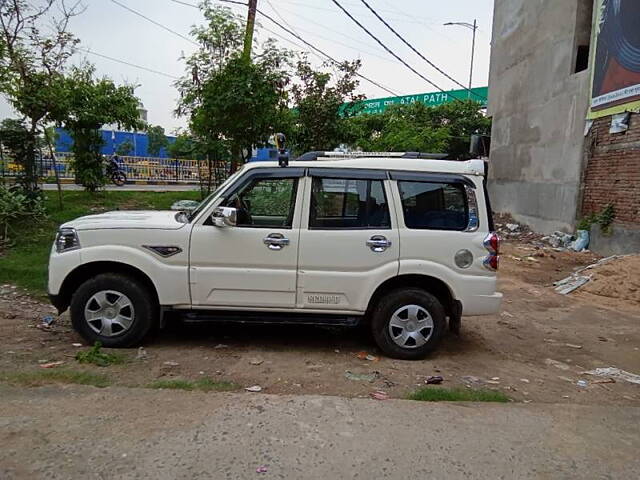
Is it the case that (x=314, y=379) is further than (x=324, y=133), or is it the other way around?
(x=324, y=133)

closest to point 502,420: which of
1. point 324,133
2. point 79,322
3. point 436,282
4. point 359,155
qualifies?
point 436,282

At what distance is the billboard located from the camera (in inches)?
418

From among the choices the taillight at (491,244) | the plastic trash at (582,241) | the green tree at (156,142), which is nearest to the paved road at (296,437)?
the taillight at (491,244)

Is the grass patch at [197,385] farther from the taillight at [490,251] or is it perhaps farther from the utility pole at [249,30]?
the utility pole at [249,30]

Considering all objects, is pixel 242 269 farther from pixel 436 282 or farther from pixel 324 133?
pixel 324 133

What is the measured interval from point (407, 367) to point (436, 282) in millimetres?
849

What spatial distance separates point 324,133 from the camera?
13648 millimetres

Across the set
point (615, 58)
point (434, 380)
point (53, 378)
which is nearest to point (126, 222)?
point (53, 378)

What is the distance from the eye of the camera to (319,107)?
527 inches

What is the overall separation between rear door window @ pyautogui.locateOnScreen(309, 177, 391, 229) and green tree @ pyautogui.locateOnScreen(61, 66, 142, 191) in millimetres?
8679

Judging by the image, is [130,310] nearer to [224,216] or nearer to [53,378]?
[53,378]

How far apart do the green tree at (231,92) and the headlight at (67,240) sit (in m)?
6.94

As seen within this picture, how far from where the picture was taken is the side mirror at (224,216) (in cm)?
440

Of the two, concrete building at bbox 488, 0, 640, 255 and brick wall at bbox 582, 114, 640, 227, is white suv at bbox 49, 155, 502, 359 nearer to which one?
concrete building at bbox 488, 0, 640, 255
